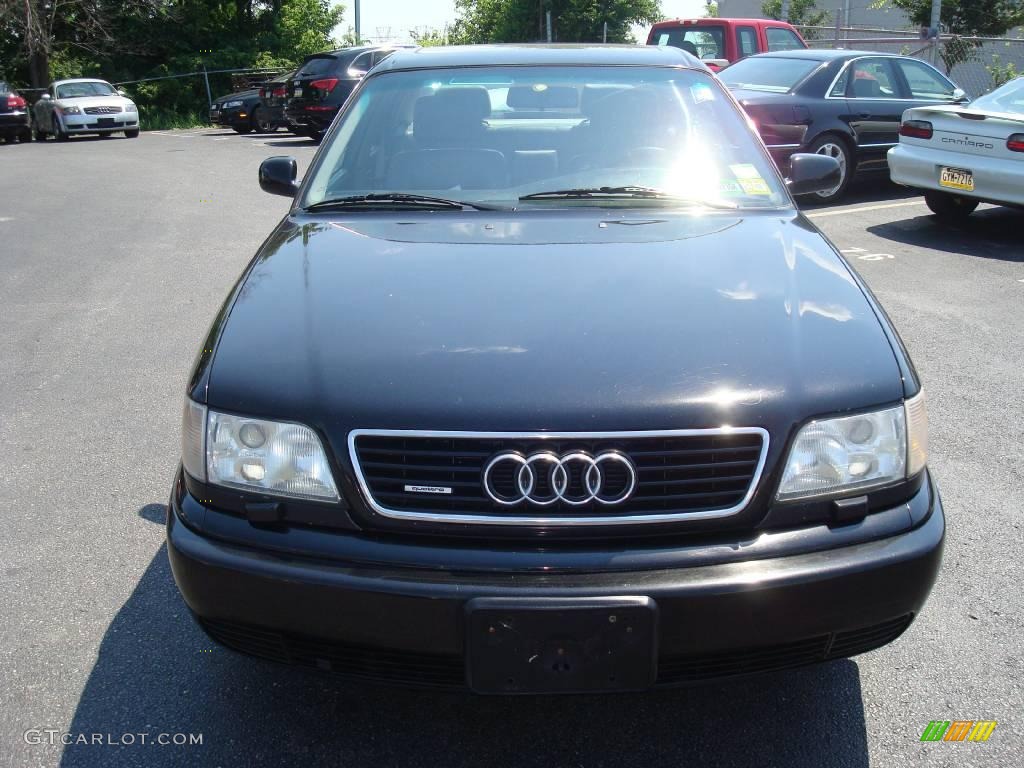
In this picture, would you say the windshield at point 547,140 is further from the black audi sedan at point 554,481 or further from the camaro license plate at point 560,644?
the camaro license plate at point 560,644

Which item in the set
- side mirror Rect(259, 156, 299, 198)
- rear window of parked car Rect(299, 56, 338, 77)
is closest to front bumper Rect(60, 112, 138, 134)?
rear window of parked car Rect(299, 56, 338, 77)

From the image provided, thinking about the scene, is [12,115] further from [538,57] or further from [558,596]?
[558,596]

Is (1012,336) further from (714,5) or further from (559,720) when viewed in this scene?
(714,5)

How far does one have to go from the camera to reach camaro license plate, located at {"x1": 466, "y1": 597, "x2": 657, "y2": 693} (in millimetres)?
2021

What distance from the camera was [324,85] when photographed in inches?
667

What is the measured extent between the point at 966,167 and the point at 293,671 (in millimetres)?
7741

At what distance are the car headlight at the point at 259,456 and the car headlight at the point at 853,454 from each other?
38.6 inches

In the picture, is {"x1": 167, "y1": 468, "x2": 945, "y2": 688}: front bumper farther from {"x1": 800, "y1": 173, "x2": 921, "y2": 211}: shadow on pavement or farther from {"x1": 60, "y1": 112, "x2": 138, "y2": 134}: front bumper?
{"x1": 60, "y1": 112, "x2": 138, "y2": 134}: front bumper

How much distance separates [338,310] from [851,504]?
4.14 ft

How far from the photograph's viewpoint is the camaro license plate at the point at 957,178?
8500mm

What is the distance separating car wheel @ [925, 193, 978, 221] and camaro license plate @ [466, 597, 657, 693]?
8413 millimetres

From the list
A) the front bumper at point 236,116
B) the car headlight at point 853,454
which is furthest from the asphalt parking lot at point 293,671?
the front bumper at point 236,116

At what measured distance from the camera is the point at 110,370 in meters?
5.40

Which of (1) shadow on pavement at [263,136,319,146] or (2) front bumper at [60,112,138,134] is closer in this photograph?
(1) shadow on pavement at [263,136,319,146]
